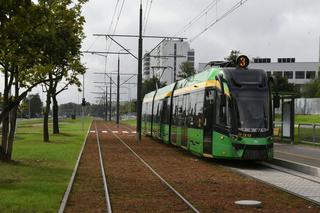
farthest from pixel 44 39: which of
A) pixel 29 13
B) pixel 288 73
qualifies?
pixel 288 73

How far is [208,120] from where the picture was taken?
74.7 ft


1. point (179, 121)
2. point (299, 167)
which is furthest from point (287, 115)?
point (299, 167)

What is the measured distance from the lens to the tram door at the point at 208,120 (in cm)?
2250

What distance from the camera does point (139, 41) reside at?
39.1 m

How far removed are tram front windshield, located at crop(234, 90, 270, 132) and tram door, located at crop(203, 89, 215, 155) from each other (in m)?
1.42

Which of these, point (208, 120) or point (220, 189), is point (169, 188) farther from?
point (208, 120)

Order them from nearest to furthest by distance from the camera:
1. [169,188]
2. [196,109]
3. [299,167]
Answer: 1. [169,188]
2. [299,167]
3. [196,109]

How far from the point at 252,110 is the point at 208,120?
6.57 ft

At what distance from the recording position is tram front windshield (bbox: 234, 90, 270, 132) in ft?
69.5

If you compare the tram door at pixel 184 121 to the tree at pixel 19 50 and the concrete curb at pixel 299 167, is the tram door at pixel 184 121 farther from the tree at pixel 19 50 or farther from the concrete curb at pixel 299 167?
the tree at pixel 19 50

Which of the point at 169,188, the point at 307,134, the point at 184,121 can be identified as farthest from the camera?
the point at 307,134

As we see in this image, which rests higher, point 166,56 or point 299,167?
point 166,56

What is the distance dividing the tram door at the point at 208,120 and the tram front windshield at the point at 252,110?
1.42 meters

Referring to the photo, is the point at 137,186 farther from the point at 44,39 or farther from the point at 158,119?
the point at 158,119
